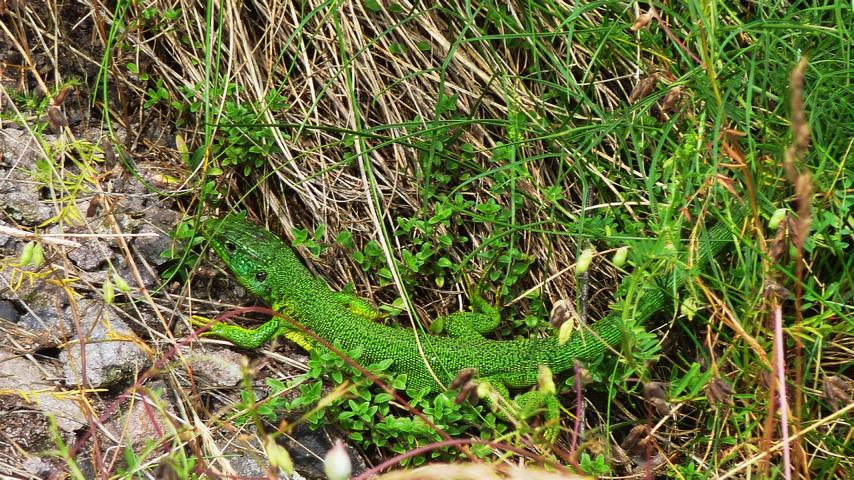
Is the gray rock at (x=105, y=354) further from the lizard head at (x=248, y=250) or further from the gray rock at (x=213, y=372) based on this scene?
the lizard head at (x=248, y=250)

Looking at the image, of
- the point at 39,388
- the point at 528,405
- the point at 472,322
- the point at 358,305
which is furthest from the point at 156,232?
the point at 528,405

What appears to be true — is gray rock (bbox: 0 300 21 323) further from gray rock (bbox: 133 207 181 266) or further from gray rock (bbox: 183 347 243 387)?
Answer: gray rock (bbox: 183 347 243 387)

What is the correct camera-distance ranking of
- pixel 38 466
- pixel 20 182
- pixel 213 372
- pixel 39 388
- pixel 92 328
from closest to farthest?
pixel 38 466
pixel 39 388
pixel 92 328
pixel 213 372
pixel 20 182

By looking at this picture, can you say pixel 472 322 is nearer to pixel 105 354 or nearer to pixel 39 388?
pixel 105 354

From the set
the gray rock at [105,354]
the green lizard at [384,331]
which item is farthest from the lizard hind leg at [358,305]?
the gray rock at [105,354]

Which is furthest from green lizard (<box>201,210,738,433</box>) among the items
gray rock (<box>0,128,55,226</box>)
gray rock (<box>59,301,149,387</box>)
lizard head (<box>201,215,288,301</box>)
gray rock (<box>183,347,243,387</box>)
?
gray rock (<box>0,128,55,226</box>)

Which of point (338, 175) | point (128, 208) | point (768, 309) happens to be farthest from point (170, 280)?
point (768, 309)
